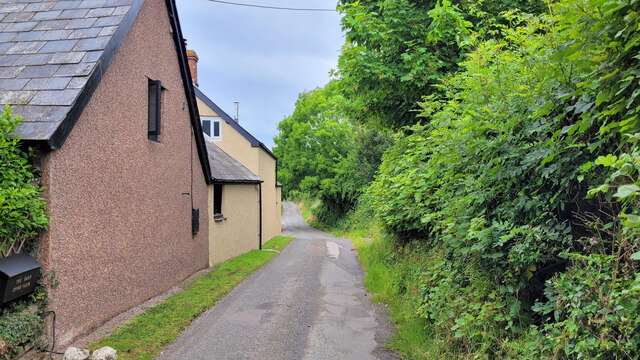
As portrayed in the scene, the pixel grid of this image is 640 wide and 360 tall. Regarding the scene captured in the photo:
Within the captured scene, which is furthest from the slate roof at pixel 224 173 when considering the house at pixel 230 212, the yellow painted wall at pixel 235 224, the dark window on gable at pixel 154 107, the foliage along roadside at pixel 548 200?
the foliage along roadside at pixel 548 200

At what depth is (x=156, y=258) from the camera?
8289mm

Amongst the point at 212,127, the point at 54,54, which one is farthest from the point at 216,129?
the point at 54,54

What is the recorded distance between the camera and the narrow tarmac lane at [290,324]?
5.43 metres

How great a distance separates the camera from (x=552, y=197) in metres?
3.23

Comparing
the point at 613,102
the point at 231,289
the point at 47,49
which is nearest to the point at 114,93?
the point at 47,49

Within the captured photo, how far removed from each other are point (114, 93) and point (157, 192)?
260 centimetres

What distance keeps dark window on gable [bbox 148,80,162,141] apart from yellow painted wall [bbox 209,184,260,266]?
13.5 ft

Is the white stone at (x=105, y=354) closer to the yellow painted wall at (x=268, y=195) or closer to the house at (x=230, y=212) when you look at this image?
the house at (x=230, y=212)

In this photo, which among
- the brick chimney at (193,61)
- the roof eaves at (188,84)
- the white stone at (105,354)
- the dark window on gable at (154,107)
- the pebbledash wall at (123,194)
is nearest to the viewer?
the white stone at (105,354)

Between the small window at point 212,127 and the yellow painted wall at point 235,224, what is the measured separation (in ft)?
13.4

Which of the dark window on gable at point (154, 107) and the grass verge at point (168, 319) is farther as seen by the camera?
the dark window on gable at point (154, 107)

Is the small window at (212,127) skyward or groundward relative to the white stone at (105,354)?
skyward

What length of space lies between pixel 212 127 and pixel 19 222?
15778 mm

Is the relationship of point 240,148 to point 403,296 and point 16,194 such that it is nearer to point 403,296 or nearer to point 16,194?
point 403,296
